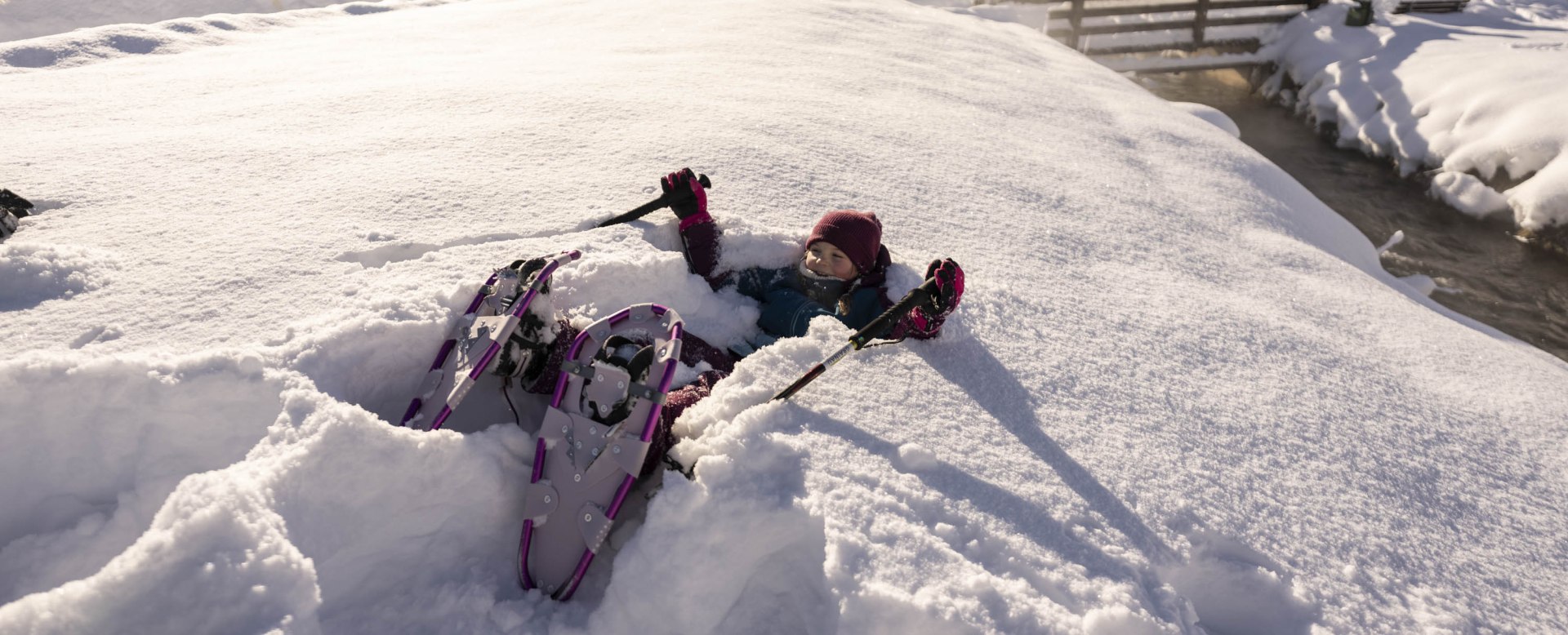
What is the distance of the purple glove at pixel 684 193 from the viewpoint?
248 centimetres

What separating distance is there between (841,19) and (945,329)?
432cm

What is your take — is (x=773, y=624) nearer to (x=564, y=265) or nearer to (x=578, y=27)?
(x=564, y=265)

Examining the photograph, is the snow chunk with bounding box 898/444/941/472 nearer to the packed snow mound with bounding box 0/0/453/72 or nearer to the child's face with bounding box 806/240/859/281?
the child's face with bounding box 806/240/859/281

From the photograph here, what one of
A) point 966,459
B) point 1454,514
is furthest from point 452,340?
point 1454,514

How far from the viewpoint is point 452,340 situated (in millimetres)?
1896

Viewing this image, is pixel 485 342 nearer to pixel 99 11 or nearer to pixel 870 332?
pixel 870 332

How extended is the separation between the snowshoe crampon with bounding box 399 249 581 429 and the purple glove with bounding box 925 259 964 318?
3.50 feet

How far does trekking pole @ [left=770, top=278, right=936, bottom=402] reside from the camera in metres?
1.84

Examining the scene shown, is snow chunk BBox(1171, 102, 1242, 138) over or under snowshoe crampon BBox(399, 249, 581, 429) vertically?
over

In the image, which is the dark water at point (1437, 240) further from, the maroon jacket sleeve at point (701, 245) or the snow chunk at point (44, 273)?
the snow chunk at point (44, 273)

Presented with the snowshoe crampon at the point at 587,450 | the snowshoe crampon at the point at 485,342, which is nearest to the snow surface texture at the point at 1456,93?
the snowshoe crampon at the point at 587,450

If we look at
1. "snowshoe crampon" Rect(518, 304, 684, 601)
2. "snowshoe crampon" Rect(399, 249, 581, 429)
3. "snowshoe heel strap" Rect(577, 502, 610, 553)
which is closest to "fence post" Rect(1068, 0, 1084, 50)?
"snowshoe crampon" Rect(399, 249, 581, 429)

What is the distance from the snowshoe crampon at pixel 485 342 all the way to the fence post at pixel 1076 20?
755 cm

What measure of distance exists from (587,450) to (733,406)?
37 cm
